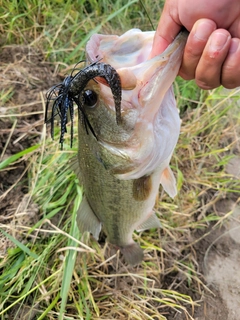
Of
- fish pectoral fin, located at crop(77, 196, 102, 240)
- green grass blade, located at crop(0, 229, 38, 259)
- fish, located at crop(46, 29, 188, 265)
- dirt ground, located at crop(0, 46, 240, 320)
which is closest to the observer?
fish, located at crop(46, 29, 188, 265)

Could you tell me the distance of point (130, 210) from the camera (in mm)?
1688

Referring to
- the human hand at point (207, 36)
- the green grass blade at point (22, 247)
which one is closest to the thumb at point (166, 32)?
the human hand at point (207, 36)

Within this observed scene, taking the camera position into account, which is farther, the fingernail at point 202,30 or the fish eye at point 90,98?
the fish eye at point 90,98

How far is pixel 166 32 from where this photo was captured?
48.6 inches

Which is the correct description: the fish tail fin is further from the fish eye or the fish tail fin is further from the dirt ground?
the fish eye

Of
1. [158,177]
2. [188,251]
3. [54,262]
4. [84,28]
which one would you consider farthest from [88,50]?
[84,28]

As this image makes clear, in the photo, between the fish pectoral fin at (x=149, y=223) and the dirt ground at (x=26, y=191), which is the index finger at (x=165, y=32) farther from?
the dirt ground at (x=26, y=191)

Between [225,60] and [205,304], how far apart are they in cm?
156

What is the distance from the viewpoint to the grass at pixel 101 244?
206 cm

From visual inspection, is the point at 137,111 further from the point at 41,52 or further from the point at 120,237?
the point at 41,52

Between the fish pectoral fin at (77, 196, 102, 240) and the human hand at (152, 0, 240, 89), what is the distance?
838mm

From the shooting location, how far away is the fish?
1.17 metres

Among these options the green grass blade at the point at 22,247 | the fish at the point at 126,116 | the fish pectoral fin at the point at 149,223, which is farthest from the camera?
the green grass blade at the point at 22,247

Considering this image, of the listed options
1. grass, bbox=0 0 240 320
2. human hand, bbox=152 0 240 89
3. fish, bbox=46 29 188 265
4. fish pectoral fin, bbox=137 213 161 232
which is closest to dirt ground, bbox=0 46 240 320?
grass, bbox=0 0 240 320
